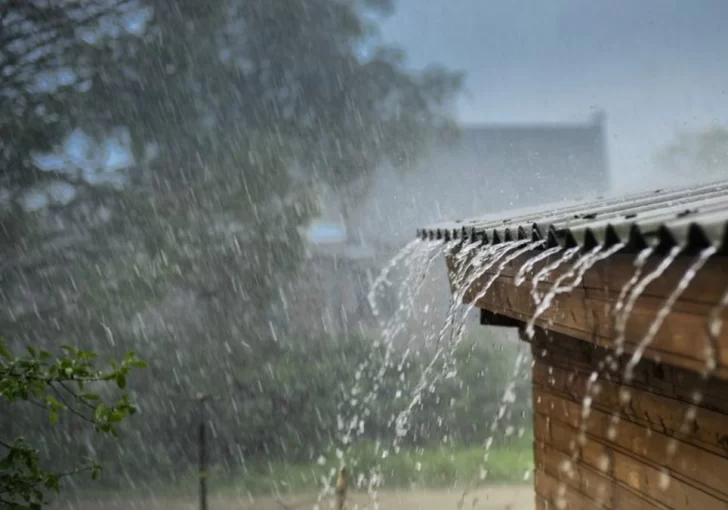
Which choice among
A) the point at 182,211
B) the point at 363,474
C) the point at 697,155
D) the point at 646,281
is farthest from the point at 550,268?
the point at 697,155

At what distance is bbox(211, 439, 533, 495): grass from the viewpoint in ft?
34.2

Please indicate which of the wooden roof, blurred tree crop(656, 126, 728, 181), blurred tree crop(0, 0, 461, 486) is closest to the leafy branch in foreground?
the wooden roof

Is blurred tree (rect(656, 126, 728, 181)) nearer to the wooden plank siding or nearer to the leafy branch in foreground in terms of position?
the leafy branch in foreground

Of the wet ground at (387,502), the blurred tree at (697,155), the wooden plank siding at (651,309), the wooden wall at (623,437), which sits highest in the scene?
the blurred tree at (697,155)

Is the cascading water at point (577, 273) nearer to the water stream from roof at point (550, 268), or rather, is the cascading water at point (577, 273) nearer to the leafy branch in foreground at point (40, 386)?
the water stream from roof at point (550, 268)

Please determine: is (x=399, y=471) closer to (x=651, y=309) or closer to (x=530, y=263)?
(x=530, y=263)

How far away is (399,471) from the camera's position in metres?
10.6

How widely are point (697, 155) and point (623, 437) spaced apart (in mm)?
15577

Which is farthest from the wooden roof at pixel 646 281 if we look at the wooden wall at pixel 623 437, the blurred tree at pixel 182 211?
the blurred tree at pixel 182 211

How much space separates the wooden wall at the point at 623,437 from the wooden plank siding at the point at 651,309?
0.20m

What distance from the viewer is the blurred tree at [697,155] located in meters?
15.1

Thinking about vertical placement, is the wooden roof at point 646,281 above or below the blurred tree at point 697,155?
below

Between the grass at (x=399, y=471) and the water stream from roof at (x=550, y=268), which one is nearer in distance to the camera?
the water stream from roof at (x=550, y=268)

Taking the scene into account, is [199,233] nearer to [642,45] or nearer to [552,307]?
[552,307]
